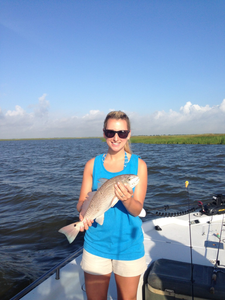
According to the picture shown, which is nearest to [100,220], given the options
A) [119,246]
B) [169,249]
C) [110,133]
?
[119,246]

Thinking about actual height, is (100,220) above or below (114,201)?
below

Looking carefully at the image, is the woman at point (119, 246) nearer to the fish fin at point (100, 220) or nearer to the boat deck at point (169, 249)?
the fish fin at point (100, 220)

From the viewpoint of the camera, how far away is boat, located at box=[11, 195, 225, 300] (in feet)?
9.23

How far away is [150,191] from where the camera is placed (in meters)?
12.7

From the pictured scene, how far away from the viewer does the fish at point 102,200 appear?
7.97 feet

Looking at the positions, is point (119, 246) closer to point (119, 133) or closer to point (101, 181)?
point (101, 181)

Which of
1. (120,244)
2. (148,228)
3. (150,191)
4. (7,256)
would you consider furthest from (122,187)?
(150,191)

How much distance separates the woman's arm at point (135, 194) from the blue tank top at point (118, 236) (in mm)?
90

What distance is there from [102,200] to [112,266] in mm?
830

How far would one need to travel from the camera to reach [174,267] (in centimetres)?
318

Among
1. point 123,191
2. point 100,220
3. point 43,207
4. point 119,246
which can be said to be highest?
point 123,191

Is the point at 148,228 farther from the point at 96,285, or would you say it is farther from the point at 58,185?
the point at 58,185

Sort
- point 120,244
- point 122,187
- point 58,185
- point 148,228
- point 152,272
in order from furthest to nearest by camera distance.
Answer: point 58,185
point 148,228
point 152,272
point 120,244
point 122,187

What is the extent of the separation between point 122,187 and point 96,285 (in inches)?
49.5
